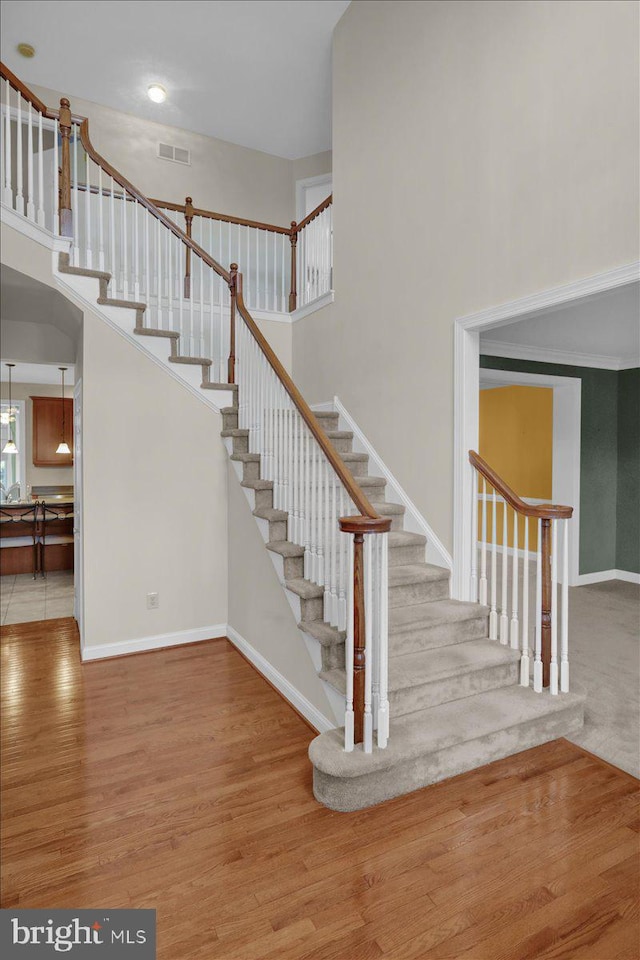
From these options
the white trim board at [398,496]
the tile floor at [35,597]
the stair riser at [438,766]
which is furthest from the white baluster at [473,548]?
the tile floor at [35,597]

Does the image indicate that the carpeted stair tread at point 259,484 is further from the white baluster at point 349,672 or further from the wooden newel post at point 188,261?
the wooden newel post at point 188,261

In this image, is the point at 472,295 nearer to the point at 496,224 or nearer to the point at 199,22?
the point at 496,224

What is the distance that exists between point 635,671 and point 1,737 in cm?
393

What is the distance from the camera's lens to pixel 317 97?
567 cm

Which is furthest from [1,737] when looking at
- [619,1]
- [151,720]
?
[619,1]

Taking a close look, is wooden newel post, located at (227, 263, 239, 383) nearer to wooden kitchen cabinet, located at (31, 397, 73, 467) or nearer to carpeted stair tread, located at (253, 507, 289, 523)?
carpeted stair tread, located at (253, 507, 289, 523)

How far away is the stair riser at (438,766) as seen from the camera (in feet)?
7.23

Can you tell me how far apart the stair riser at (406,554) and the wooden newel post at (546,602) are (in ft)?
2.92

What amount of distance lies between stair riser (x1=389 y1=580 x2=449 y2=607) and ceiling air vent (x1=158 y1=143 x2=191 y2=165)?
576 centimetres

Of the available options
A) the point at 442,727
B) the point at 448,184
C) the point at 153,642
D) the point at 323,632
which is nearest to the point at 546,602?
the point at 442,727

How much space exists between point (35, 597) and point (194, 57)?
5748 mm

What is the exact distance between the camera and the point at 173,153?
240 inches

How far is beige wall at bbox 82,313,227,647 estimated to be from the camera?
3.91 metres

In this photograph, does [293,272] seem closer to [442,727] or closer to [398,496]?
[398,496]
